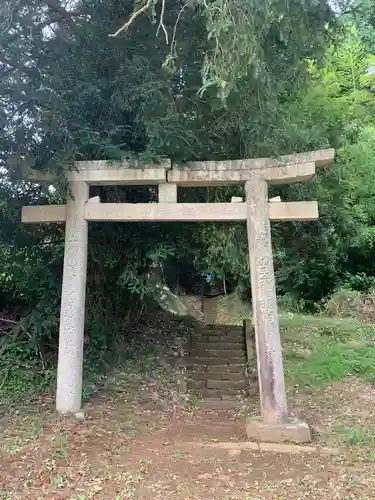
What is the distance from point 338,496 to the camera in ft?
12.8

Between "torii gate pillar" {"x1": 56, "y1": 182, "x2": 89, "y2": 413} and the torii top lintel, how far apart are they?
258 mm

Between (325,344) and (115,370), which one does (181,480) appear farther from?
(325,344)

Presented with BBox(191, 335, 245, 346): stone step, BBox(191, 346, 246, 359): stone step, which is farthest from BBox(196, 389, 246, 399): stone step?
BBox(191, 335, 245, 346): stone step

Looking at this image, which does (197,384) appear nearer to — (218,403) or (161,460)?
(218,403)

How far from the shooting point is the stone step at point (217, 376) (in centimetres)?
850

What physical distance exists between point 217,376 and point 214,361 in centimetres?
66

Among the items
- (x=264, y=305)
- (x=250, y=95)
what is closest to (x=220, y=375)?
(x=264, y=305)

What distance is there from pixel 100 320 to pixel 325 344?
4.40 m

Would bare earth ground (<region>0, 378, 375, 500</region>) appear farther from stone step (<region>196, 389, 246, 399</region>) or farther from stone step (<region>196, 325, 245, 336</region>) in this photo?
stone step (<region>196, 325, 245, 336</region>)

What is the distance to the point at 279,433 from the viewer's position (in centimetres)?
514

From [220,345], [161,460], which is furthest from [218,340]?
[161,460]

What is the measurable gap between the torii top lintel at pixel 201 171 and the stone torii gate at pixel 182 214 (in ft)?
0.04

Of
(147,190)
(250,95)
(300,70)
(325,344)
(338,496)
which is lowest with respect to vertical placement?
(338,496)

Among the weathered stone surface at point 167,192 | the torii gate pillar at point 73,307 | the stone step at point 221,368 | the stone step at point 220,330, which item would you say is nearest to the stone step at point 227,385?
the stone step at point 221,368
